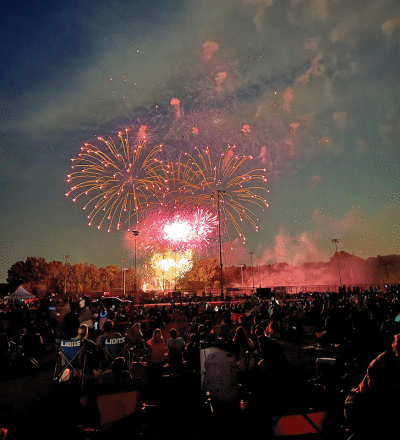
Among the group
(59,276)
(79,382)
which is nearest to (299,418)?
(79,382)

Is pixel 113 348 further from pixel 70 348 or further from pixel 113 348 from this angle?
pixel 70 348

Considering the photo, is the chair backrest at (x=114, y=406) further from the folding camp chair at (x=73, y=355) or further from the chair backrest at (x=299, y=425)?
the folding camp chair at (x=73, y=355)

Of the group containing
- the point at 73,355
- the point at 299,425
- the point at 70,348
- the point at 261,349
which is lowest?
the point at 73,355

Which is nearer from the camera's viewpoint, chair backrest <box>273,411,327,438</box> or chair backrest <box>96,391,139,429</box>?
chair backrest <box>273,411,327,438</box>

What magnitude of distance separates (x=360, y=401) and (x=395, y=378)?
43cm

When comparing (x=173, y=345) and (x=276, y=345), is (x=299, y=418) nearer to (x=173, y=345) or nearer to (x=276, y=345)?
(x=276, y=345)

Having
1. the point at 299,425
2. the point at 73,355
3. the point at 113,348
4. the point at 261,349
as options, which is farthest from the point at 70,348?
the point at 299,425

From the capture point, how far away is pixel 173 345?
28.1ft

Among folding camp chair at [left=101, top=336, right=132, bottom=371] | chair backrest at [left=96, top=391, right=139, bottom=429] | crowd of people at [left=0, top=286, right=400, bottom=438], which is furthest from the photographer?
folding camp chair at [left=101, top=336, right=132, bottom=371]

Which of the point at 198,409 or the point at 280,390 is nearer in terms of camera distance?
the point at 280,390

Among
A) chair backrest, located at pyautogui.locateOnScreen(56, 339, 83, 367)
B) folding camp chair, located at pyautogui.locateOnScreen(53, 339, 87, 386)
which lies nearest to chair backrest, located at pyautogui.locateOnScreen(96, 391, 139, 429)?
folding camp chair, located at pyautogui.locateOnScreen(53, 339, 87, 386)

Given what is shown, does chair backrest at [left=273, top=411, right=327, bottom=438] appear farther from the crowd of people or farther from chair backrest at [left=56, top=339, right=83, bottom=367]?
chair backrest at [left=56, top=339, right=83, bottom=367]

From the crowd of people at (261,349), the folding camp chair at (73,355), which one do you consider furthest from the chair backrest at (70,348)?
the crowd of people at (261,349)

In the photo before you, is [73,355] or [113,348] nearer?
[73,355]
